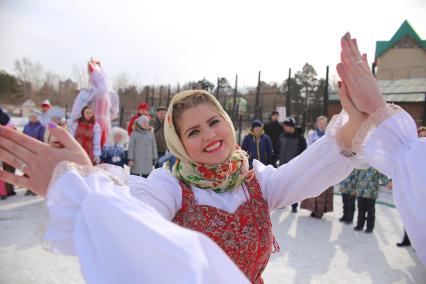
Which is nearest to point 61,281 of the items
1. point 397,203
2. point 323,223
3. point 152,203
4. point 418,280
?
point 152,203

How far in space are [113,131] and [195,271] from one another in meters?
6.08

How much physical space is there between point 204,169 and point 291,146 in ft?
17.2

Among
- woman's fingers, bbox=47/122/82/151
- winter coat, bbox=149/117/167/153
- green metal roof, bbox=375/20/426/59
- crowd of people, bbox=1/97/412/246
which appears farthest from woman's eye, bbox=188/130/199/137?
green metal roof, bbox=375/20/426/59

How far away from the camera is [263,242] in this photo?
1.43 meters

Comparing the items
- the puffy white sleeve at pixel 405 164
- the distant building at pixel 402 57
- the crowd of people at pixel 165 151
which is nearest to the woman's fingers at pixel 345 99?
the puffy white sleeve at pixel 405 164

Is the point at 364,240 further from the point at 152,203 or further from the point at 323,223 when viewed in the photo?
the point at 152,203

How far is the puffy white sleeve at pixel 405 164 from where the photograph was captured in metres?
0.90

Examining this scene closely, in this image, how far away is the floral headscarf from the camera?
1.48 m

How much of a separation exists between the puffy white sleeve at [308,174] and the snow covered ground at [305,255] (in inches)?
81.2

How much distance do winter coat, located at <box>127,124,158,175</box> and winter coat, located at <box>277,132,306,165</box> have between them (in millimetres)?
2592

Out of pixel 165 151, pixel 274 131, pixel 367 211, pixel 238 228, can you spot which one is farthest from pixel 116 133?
pixel 238 228

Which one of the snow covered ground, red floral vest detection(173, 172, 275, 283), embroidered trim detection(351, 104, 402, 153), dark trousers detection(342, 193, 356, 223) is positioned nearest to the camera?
embroidered trim detection(351, 104, 402, 153)

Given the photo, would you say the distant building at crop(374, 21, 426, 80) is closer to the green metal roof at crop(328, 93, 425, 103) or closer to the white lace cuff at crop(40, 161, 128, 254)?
the green metal roof at crop(328, 93, 425, 103)

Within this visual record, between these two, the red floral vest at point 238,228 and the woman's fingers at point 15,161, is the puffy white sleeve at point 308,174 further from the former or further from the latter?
the woman's fingers at point 15,161
